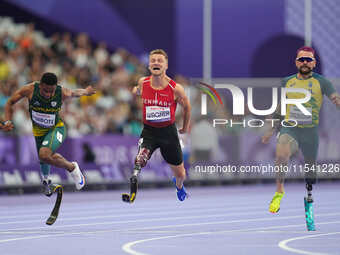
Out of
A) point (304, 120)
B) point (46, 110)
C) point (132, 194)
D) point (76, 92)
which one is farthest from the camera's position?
point (76, 92)

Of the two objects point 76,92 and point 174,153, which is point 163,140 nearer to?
point 174,153

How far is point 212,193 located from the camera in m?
24.5

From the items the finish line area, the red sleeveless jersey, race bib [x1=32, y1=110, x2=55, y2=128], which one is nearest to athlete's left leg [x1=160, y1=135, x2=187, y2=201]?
the red sleeveless jersey

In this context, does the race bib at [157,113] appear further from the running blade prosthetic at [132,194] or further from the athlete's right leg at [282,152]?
the athlete's right leg at [282,152]

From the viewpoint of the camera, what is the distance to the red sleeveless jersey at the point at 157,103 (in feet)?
46.1

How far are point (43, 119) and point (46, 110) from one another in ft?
0.58

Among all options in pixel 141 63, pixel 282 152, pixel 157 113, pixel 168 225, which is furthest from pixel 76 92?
pixel 141 63

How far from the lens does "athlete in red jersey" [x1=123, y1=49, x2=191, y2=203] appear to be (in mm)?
14023

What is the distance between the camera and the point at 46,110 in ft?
46.9

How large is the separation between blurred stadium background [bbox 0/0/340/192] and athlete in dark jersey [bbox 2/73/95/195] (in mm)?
8692

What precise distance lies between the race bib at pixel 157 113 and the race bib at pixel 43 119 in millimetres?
1420

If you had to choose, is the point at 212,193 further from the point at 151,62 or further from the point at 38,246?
the point at 38,246

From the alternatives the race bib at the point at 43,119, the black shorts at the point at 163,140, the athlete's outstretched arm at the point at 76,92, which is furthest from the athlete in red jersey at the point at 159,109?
the race bib at the point at 43,119

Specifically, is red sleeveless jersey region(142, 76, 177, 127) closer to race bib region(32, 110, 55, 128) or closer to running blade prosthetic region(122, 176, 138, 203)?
running blade prosthetic region(122, 176, 138, 203)
